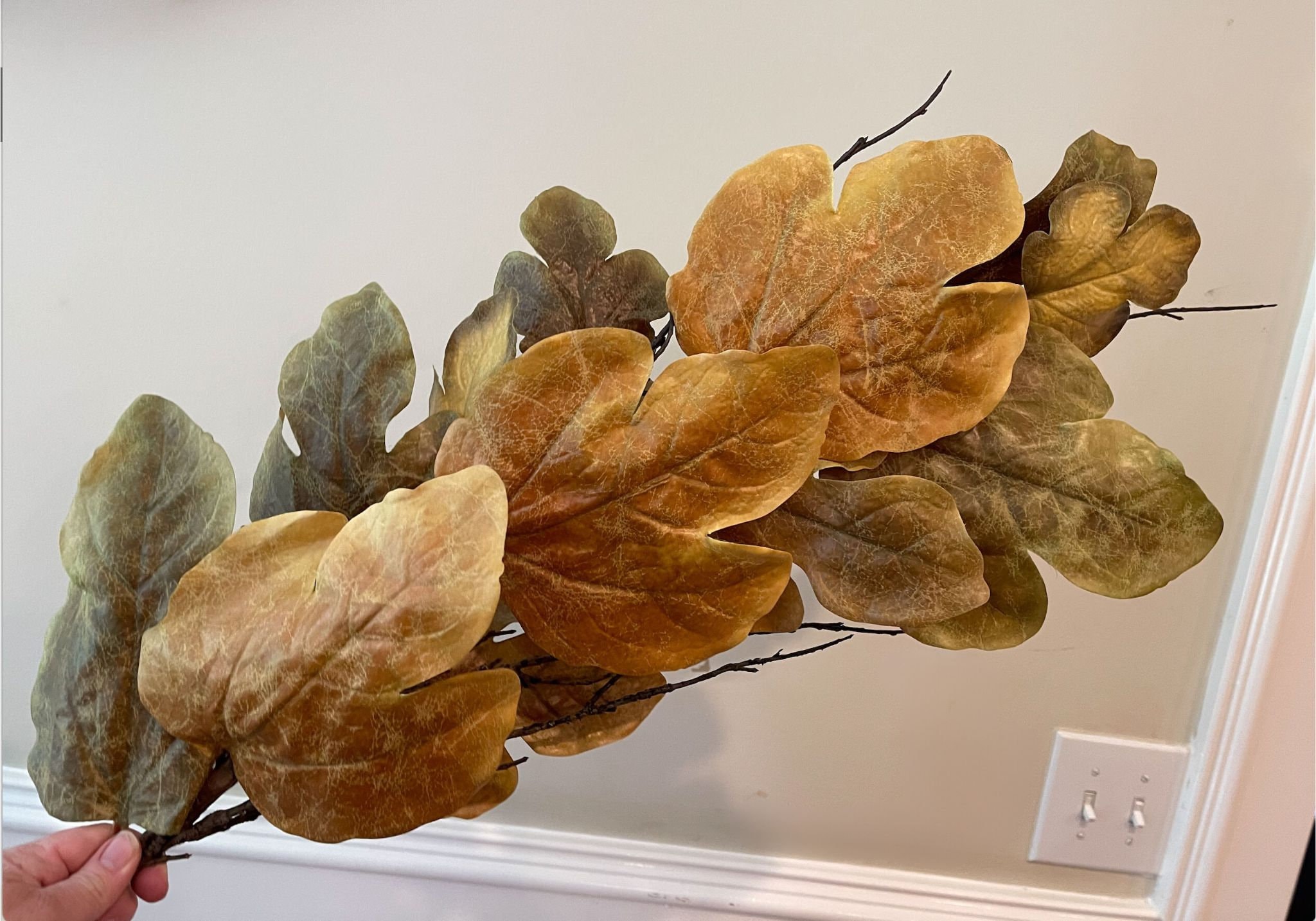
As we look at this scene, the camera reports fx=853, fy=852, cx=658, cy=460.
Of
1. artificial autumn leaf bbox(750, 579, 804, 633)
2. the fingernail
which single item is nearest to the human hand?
the fingernail

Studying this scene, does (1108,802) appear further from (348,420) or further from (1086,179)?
(348,420)

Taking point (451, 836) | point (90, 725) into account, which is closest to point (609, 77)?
point (90, 725)

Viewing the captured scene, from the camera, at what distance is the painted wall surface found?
0.51 metres

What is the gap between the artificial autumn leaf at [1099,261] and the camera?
0.30 m

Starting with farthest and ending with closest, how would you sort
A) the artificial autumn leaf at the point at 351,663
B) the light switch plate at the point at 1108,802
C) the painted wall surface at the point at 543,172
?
the light switch plate at the point at 1108,802, the painted wall surface at the point at 543,172, the artificial autumn leaf at the point at 351,663

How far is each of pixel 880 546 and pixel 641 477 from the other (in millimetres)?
87

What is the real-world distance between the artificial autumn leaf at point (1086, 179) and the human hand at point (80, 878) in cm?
35

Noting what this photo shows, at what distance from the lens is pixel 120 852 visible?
0.28 metres

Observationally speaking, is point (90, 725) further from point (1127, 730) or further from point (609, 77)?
point (1127, 730)

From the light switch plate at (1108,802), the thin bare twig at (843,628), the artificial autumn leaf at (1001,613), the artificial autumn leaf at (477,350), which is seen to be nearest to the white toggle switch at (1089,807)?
the light switch plate at (1108,802)

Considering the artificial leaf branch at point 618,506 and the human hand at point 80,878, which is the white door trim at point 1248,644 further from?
the human hand at point 80,878

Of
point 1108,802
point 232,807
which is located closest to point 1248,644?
point 1108,802

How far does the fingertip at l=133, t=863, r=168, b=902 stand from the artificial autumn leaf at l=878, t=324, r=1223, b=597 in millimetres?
297

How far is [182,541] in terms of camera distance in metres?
0.26
